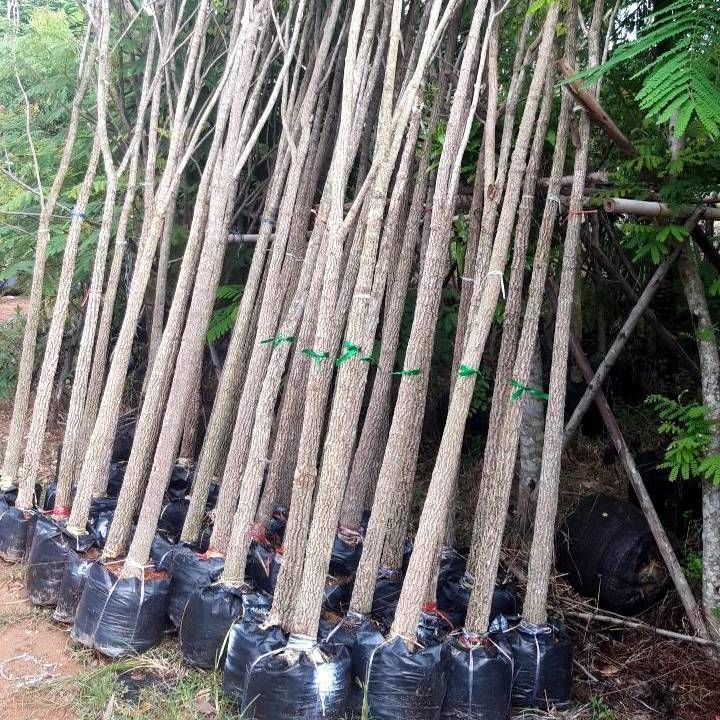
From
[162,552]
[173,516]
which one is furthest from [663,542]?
[173,516]

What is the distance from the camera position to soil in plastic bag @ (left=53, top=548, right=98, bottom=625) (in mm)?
3393

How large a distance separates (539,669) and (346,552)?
1.20 m

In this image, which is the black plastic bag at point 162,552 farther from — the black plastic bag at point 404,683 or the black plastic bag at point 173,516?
the black plastic bag at point 404,683

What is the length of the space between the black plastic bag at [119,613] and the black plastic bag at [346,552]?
2.91 feet

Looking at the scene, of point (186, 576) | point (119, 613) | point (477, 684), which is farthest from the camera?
point (186, 576)

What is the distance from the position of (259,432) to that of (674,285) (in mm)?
3373

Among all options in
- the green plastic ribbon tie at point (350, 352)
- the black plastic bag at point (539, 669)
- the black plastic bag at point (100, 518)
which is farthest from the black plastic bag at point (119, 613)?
the black plastic bag at point (539, 669)

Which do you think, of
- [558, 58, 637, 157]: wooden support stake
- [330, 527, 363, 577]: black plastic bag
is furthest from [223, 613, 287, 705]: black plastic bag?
[558, 58, 637, 157]: wooden support stake

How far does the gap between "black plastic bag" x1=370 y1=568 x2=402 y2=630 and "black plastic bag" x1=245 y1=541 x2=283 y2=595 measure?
0.52 metres

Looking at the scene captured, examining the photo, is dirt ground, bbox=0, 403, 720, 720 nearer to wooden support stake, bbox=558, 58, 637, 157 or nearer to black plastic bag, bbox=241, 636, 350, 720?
black plastic bag, bbox=241, 636, 350, 720

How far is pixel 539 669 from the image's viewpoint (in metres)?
2.90

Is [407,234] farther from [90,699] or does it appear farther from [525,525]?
[90,699]

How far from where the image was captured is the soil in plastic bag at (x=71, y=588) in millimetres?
3393

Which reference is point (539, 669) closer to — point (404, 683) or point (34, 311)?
point (404, 683)
